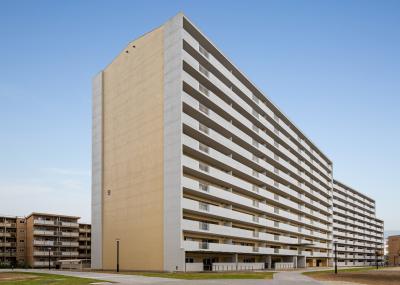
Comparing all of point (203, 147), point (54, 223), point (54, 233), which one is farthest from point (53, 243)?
point (203, 147)

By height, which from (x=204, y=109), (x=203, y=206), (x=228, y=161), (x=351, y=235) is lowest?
(x=351, y=235)

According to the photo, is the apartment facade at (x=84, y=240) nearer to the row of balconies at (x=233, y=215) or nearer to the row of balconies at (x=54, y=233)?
the row of balconies at (x=54, y=233)

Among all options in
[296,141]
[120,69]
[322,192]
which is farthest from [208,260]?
[322,192]

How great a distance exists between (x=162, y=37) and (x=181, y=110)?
469 inches

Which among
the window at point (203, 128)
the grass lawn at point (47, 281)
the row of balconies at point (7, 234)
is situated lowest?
the row of balconies at point (7, 234)

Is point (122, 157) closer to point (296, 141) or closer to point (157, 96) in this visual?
point (157, 96)

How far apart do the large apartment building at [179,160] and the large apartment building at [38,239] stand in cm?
5701

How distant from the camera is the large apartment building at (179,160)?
58.3 m

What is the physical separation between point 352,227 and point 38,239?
11472 cm

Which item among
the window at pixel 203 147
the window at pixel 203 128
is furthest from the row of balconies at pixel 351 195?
the window at pixel 203 147

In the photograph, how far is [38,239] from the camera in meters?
120

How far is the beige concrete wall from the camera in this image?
59750 millimetres

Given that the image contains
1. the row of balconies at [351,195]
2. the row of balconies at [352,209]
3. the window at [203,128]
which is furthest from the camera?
the row of balconies at [351,195]

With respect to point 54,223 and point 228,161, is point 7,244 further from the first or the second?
point 228,161
